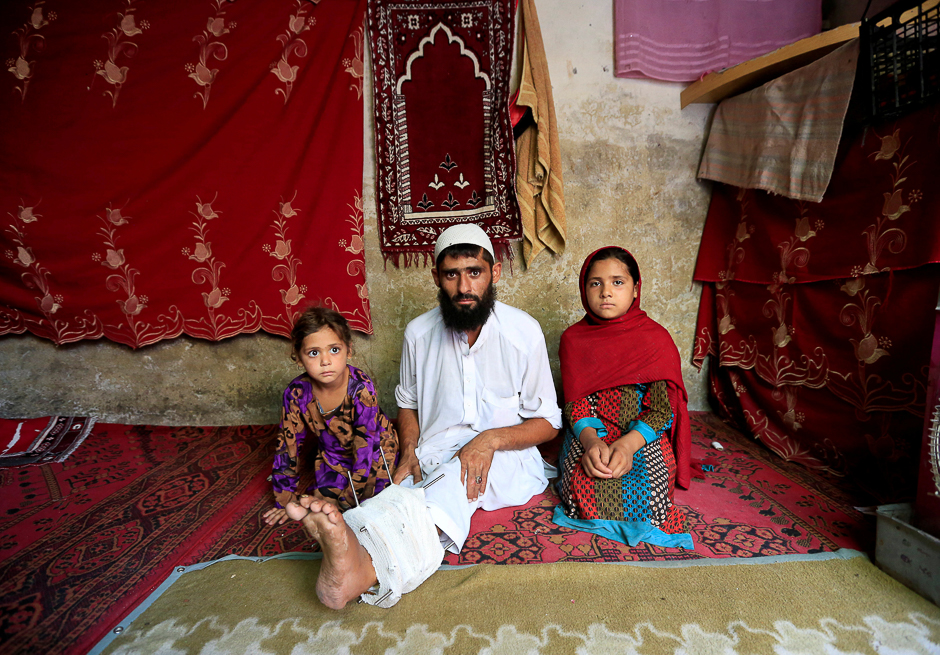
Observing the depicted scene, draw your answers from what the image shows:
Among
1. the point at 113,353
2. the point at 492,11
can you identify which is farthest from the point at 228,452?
the point at 492,11

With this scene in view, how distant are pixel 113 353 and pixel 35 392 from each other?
1.98 ft

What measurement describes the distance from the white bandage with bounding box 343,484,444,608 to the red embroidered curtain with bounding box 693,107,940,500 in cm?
194

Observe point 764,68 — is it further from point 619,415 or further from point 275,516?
point 275,516

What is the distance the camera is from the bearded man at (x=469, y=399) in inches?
69.4

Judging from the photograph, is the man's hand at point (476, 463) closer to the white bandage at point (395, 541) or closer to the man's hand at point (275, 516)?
the white bandage at point (395, 541)

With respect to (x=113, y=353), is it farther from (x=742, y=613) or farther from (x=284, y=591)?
(x=742, y=613)

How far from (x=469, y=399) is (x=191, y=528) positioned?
1274 millimetres

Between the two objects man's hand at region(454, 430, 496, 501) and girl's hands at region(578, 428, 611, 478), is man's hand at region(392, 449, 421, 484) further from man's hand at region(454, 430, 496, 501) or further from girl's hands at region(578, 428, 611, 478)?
girl's hands at region(578, 428, 611, 478)

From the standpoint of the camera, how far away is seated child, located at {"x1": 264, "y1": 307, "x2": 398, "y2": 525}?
6.18 ft

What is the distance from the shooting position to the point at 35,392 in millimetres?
3061

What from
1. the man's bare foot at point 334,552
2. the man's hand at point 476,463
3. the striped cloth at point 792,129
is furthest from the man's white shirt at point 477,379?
the striped cloth at point 792,129

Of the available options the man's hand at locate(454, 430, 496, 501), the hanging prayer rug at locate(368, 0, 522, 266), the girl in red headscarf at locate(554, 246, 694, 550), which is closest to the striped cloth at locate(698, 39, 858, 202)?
the girl in red headscarf at locate(554, 246, 694, 550)

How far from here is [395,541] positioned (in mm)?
1393

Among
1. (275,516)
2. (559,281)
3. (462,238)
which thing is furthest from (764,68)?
(275,516)
